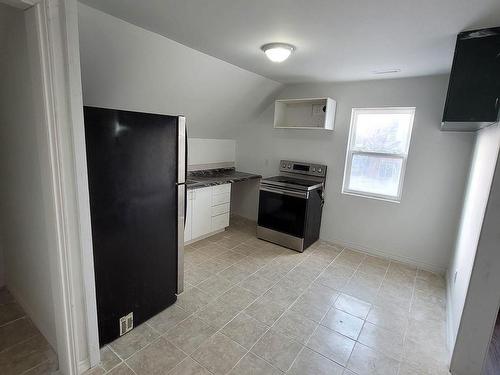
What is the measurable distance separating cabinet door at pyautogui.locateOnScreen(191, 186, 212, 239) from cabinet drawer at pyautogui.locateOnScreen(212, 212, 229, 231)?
0.27 ft

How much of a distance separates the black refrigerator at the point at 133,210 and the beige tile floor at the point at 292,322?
24 centimetres

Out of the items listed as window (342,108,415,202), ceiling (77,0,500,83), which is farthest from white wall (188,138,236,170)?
window (342,108,415,202)

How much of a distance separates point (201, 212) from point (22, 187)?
78.2 inches

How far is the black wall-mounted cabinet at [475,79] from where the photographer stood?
1691 mm

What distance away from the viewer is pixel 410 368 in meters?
1.77

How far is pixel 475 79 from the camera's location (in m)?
1.76

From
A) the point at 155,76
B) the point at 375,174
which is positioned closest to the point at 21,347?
the point at 155,76

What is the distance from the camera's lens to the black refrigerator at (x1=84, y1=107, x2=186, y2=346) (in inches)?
62.9


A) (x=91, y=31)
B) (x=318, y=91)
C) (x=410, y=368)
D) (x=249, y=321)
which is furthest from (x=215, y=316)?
(x=318, y=91)

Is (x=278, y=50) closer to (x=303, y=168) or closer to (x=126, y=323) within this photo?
(x=303, y=168)

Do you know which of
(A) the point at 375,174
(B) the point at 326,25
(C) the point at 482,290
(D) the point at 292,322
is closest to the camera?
(C) the point at 482,290

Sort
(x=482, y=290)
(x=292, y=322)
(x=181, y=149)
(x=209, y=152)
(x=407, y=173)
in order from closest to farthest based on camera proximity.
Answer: (x=482, y=290) < (x=181, y=149) < (x=292, y=322) < (x=407, y=173) < (x=209, y=152)

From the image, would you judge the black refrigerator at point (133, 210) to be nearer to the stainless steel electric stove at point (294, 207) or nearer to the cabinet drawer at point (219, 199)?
the cabinet drawer at point (219, 199)

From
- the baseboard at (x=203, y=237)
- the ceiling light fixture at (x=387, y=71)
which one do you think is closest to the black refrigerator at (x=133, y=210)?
the baseboard at (x=203, y=237)
